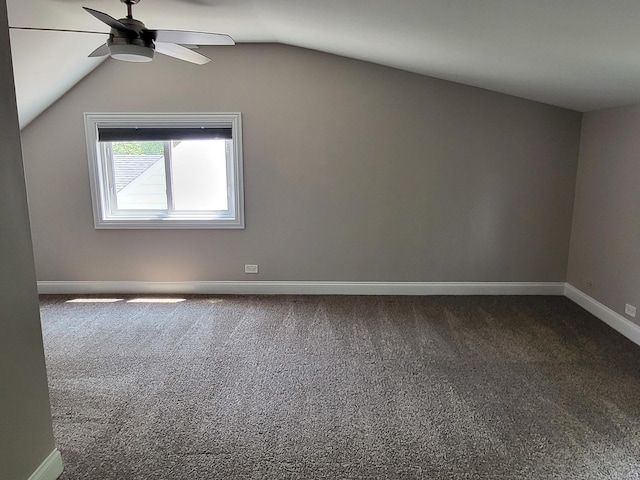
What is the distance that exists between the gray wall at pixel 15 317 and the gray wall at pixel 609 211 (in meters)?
4.15

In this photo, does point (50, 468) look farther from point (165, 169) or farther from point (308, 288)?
point (165, 169)

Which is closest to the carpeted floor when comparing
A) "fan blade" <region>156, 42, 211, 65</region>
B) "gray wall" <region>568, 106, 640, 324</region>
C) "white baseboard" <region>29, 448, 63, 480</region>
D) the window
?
"white baseboard" <region>29, 448, 63, 480</region>

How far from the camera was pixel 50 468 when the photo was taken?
2.03 m

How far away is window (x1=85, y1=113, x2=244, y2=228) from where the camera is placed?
14.4 feet

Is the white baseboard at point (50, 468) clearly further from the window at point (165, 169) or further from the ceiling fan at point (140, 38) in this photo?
the window at point (165, 169)

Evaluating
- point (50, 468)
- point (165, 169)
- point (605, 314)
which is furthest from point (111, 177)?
point (605, 314)

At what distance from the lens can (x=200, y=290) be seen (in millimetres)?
4703

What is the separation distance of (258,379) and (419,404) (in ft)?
3.50

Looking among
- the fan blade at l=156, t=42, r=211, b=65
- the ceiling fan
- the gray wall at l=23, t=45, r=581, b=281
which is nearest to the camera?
the ceiling fan

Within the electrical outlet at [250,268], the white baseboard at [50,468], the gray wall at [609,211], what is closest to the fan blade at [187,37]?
the white baseboard at [50,468]

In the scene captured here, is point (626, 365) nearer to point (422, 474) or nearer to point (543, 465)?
point (543, 465)

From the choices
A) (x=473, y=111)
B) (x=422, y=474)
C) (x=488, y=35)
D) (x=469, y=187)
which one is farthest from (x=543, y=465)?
(x=473, y=111)

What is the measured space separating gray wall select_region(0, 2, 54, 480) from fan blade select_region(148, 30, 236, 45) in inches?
34.2

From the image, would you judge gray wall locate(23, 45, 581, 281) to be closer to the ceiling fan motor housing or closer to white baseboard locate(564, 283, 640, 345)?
white baseboard locate(564, 283, 640, 345)
